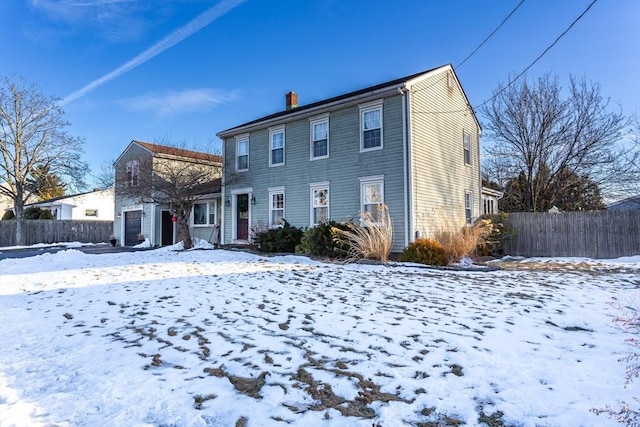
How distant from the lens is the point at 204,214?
721 inches

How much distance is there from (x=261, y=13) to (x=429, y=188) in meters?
7.92

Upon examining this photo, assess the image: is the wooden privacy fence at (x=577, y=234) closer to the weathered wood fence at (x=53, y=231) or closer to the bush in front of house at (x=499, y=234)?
the bush in front of house at (x=499, y=234)

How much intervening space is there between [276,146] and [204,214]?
5.93 m

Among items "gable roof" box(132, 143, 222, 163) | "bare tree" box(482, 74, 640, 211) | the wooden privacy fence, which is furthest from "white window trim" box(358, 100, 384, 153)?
"gable roof" box(132, 143, 222, 163)

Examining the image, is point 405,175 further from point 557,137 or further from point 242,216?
point 557,137

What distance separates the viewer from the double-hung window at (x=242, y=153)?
52.3ft

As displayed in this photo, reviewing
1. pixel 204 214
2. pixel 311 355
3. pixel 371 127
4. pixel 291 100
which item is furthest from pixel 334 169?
pixel 311 355

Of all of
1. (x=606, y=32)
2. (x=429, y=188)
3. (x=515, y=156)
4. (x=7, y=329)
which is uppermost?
(x=606, y=32)

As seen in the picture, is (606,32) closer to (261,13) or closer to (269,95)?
(261,13)

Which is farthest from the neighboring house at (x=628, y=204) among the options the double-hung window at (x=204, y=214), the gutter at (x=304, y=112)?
the double-hung window at (x=204, y=214)

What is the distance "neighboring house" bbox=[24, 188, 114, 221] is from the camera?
29219mm

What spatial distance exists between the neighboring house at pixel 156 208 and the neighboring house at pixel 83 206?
836 cm

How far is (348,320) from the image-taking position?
4.19 m

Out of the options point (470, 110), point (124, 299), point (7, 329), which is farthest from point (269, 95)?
point (7, 329)
